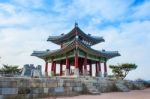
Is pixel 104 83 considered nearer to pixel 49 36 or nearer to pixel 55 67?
pixel 55 67

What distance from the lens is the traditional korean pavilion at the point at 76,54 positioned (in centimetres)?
2284

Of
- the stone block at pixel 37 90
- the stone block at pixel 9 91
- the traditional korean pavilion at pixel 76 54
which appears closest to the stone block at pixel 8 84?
the stone block at pixel 9 91

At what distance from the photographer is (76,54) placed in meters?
22.5

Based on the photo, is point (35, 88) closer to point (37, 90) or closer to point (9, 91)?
point (37, 90)

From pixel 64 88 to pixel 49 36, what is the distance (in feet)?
60.3

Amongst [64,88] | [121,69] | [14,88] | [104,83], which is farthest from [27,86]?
[121,69]

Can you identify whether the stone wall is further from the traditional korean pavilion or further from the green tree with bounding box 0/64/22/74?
the green tree with bounding box 0/64/22/74

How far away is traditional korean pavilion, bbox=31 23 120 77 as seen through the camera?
2284 cm

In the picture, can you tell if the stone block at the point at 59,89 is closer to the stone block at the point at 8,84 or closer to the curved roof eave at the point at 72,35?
the stone block at the point at 8,84

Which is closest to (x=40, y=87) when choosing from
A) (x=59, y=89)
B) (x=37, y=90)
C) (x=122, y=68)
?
(x=37, y=90)

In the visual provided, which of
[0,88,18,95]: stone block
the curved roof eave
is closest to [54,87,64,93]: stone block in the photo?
[0,88,18,95]: stone block

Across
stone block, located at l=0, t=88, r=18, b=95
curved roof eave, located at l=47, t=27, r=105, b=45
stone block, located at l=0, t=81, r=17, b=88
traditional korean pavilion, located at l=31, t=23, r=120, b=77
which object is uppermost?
curved roof eave, located at l=47, t=27, r=105, b=45

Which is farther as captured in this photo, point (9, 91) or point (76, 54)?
point (76, 54)

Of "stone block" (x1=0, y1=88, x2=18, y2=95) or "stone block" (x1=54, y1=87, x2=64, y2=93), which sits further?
"stone block" (x1=54, y1=87, x2=64, y2=93)
